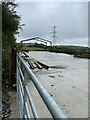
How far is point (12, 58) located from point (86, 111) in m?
2.63

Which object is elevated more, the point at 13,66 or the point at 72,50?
the point at 72,50

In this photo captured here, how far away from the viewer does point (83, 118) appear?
15.0ft

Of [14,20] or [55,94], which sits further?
[14,20]

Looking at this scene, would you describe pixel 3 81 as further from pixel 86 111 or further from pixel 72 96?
pixel 86 111

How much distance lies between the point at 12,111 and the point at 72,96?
2.40 meters

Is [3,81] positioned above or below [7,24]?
below

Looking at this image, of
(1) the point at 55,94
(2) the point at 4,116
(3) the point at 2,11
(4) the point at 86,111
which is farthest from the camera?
(3) the point at 2,11

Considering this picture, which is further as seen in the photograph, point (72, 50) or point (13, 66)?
point (72, 50)

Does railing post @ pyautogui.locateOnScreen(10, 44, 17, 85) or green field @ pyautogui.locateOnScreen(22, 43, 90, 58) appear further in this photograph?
green field @ pyautogui.locateOnScreen(22, 43, 90, 58)

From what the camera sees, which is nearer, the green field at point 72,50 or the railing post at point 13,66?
the railing post at point 13,66

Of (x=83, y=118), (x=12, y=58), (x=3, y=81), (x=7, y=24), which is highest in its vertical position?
(x=7, y=24)

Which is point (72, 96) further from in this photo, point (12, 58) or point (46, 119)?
point (46, 119)

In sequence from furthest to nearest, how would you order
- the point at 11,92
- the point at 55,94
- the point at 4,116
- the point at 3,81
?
the point at 55,94 → the point at 3,81 → the point at 11,92 → the point at 4,116

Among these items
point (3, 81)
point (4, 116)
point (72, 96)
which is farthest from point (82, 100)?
point (4, 116)
